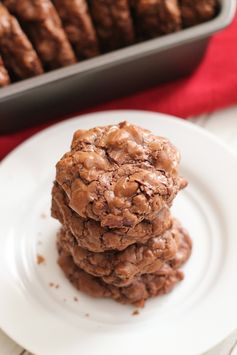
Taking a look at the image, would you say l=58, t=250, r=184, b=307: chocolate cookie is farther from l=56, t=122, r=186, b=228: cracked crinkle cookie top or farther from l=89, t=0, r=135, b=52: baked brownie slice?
l=89, t=0, r=135, b=52: baked brownie slice

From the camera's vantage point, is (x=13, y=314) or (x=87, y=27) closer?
(x=13, y=314)

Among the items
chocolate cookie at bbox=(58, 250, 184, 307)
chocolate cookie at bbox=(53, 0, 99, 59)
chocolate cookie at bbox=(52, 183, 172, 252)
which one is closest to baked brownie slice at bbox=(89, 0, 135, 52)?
chocolate cookie at bbox=(53, 0, 99, 59)

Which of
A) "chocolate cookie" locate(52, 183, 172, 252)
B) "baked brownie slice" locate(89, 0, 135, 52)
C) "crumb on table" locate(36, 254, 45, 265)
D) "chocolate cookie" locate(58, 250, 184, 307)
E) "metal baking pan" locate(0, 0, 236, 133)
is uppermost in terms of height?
"baked brownie slice" locate(89, 0, 135, 52)

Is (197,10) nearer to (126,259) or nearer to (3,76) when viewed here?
(3,76)

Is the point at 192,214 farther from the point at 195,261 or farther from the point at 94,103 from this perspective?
the point at 94,103

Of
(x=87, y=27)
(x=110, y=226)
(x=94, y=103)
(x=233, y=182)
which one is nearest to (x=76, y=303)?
(x=110, y=226)
